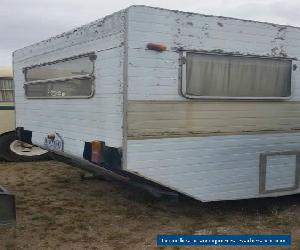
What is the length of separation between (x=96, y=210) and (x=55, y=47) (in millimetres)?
2622

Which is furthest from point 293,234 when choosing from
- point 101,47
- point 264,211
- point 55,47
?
point 55,47

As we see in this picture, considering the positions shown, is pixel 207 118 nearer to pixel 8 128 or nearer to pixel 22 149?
pixel 8 128

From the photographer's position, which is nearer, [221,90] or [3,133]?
[221,90]

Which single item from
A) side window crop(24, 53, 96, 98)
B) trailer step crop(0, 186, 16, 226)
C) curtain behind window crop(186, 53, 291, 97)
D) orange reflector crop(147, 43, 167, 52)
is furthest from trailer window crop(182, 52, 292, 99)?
trailer step crop(0, 186, 16, 226)

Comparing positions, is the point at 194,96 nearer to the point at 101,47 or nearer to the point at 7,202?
the point at 101,47

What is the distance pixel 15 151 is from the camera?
11203 millimetres

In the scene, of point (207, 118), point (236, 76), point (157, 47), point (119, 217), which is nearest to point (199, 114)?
point (207, 118)

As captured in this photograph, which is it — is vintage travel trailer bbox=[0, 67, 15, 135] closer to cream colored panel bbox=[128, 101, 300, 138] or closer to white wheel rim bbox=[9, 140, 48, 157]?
white wheel rim bbox=[9, 140, 48, 157]

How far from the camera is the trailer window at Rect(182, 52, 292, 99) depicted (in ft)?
18.7

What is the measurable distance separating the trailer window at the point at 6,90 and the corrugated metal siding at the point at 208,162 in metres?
6.60

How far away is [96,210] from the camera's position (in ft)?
22.4

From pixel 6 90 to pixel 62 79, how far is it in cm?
487

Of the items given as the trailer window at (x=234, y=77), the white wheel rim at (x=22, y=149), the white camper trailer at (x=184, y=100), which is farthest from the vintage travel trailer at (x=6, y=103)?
the trailer window at (x=234, y=77)

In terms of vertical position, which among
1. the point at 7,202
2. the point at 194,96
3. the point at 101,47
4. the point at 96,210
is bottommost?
the point at 96,210
